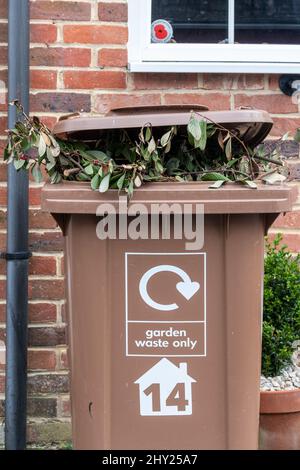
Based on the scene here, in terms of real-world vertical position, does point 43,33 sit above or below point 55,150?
above

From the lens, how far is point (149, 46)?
3.32 metres

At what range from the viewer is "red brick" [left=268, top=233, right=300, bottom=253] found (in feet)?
11.2

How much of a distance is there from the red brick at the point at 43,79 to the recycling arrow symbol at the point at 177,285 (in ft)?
4.13

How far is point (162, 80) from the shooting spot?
3.31 meters

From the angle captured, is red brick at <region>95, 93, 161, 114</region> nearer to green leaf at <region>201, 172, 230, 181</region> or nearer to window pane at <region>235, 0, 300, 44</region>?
window pane at <region>235, 0, 300, 44</region>

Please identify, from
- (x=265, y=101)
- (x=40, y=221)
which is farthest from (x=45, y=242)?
(x=265, y=101)

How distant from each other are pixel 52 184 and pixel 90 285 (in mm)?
390

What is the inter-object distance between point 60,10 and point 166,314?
1.62m

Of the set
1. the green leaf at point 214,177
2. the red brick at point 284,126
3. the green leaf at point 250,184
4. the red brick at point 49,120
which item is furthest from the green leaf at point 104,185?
the red brick at point 284,126

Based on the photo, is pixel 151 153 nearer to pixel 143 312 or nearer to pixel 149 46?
pixel 143 312

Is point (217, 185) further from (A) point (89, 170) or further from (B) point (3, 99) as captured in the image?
(B) point (3, 99)

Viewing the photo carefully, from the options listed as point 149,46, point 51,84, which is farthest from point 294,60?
point 51,84

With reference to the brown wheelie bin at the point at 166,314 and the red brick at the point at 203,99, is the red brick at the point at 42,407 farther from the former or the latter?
the red brick at the point at 203,99

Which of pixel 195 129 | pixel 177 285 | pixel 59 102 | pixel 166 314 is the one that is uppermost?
pixel 59 102
